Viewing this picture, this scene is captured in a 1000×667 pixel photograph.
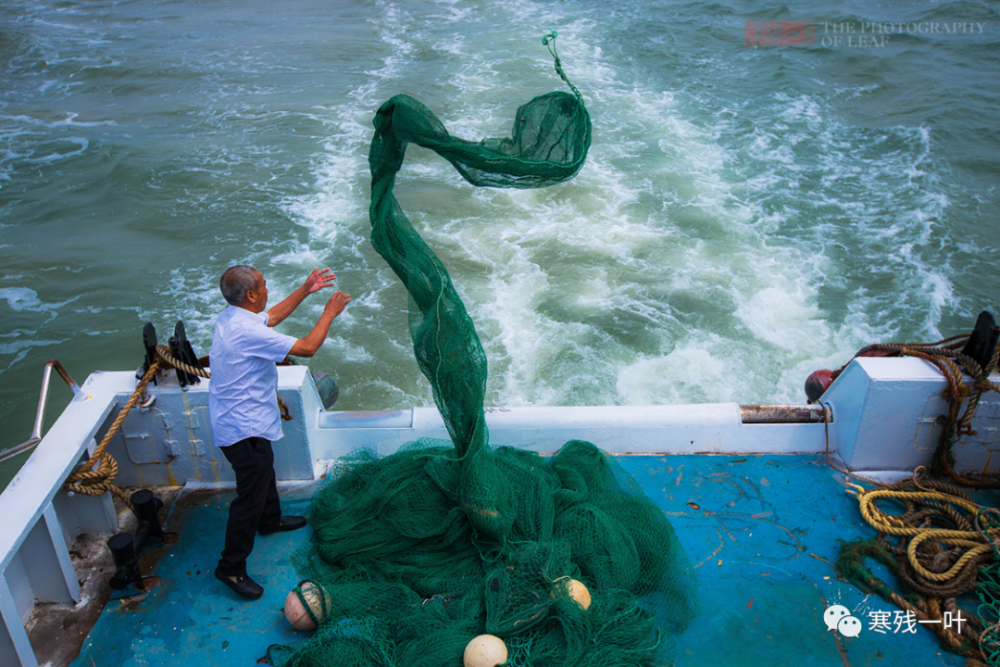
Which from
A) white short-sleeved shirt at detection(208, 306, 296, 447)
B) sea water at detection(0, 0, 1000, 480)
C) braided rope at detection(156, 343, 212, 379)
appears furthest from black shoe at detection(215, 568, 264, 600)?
sea water at detection(0, 0, 1000, 480)

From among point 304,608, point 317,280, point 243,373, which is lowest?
point 304,608

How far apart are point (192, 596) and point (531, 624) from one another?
5.43 feet

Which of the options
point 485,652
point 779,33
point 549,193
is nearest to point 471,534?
point 485,652

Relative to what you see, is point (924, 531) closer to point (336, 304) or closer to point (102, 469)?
point (336, 304)

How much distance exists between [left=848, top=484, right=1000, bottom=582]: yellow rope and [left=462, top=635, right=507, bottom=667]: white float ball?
2037 millimetres

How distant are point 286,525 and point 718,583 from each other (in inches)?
85.8

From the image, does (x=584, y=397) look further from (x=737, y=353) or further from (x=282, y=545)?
(x=282, y=545)

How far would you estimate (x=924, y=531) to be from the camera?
3512mm

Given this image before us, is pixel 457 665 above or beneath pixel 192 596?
above

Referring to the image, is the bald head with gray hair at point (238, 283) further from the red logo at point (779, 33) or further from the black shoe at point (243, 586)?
the red logo at point (779, 33)

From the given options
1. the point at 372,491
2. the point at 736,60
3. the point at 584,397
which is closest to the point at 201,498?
the point at 372,491

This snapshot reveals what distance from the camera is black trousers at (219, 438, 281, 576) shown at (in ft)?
10.6

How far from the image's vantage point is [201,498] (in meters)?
3.92

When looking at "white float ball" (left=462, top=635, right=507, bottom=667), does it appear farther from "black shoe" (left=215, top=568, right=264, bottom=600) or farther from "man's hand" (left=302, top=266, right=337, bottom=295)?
"man's hand" (left=302, top=266, right=337, bottom=295)
